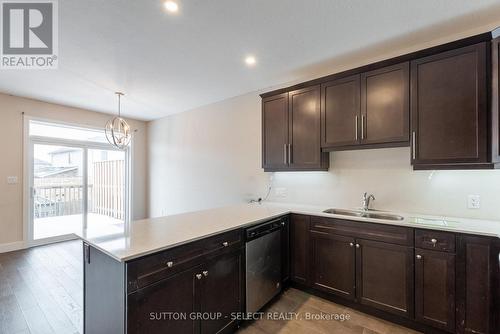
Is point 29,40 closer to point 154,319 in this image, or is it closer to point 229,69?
point 229,69

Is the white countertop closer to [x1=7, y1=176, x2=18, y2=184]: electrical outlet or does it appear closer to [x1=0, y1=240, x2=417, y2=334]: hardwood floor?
[x1=0, y1=240, x2=417, y2=334]: hardwood floor

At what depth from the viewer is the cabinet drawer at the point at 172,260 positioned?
128 cm

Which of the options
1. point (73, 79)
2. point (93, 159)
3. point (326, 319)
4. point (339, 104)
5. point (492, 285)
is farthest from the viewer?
point (93, 159)

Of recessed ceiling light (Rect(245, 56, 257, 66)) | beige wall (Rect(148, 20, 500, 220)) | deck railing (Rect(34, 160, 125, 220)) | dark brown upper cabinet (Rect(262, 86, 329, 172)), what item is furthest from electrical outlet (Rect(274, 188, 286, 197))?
deck railing (Rect(34, 160, 125, 220))

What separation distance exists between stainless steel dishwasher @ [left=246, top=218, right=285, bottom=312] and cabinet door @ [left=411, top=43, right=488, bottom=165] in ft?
5.14

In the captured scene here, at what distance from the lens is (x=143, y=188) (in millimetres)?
5832

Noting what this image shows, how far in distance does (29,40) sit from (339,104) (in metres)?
3.41

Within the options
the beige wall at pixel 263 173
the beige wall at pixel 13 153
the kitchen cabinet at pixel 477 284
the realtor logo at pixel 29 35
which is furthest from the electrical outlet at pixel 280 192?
the beige wall at pixel 13 153

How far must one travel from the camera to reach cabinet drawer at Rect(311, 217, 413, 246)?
2012 mm

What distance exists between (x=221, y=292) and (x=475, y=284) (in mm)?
1961

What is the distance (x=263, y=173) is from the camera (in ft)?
11.9

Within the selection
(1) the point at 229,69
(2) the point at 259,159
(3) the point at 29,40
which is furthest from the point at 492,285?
(3) the point at 29,40

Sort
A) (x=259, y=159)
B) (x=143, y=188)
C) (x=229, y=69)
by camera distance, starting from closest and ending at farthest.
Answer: (x=229, y=69), (x=259, y=159), (x=143, y=188)

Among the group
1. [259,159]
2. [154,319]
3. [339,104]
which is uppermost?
[339,104]
